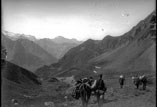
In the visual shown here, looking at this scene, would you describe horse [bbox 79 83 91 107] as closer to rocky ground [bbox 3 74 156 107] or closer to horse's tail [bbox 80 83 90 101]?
horse's tail [bbox 80 83 90 101]

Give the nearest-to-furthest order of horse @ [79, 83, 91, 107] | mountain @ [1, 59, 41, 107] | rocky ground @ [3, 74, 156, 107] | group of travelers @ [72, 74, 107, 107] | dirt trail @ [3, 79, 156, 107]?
group of travelers @ [72, 74, 107, 107] → horse @ [79, 83, 91, 107] → dirt trail @ [3, 79, 156, 107] → rocky ground @ [3, 74, 156, 107] → mountain @ [1, 59, 41, 107]

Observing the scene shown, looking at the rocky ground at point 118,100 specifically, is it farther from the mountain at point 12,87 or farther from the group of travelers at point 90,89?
the mountain at point 12,87

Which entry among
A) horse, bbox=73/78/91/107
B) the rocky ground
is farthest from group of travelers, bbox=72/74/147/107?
the rocky ground

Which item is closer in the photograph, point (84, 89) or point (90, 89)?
point (90, 89)

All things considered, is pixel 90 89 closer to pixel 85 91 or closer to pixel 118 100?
pixel 85 91

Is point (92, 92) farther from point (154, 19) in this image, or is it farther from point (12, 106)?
point (12, 106)

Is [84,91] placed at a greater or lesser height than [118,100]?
greater

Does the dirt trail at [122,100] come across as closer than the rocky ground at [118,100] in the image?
Yes

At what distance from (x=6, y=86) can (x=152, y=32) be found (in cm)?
5468

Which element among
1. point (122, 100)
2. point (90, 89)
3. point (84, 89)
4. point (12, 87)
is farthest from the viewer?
point (12, 87)

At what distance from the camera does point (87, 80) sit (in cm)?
2320

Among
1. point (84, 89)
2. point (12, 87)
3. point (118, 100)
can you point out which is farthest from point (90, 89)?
point (12, 87)

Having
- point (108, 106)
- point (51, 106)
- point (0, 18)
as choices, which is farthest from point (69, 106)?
point (0, 18)

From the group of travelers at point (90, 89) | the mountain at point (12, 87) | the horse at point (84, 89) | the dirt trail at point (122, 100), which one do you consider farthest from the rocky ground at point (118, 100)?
the mountain at point (12, 87)
